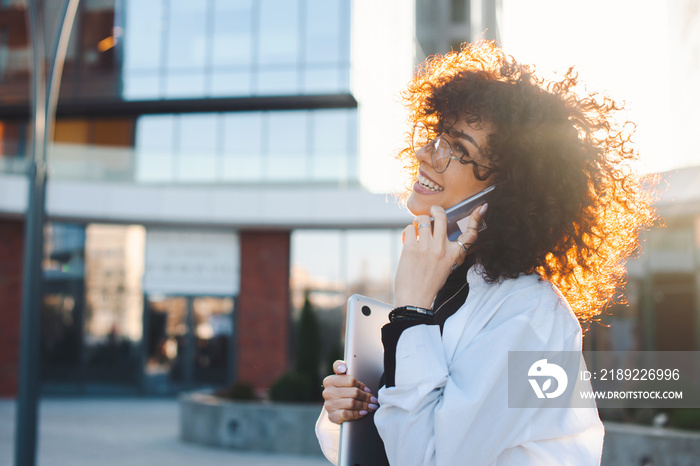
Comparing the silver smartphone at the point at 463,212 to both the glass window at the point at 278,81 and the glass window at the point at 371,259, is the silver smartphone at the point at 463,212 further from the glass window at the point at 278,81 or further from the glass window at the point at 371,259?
the glass window at the point at 278,81

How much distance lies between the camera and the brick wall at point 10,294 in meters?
20.9

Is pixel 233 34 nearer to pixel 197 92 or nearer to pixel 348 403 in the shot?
pixel 197 92

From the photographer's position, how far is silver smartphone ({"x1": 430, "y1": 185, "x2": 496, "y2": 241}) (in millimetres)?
1941

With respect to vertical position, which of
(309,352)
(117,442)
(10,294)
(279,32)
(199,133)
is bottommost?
(117,442)

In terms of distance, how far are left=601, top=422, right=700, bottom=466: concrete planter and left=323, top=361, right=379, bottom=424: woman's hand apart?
737 centimetres

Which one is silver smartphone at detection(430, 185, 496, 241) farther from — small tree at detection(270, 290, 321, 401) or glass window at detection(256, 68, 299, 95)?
glass window at detection(256, 68, 299, 95)

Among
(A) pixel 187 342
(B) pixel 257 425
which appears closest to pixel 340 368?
(B) pixel 257 425

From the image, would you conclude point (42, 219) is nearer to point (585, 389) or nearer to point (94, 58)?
point (585, 389)

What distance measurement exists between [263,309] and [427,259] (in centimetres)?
2037

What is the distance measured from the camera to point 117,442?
1233 centimetres

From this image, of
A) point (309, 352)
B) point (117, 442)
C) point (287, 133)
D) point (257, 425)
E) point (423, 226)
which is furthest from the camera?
point (287, 133)

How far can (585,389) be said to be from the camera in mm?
1760

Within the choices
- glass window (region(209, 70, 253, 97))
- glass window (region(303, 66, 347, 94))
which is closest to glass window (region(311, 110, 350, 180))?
glass window (region(303, 66, 347, 94))

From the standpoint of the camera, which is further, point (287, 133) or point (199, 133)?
point (199, 133)
